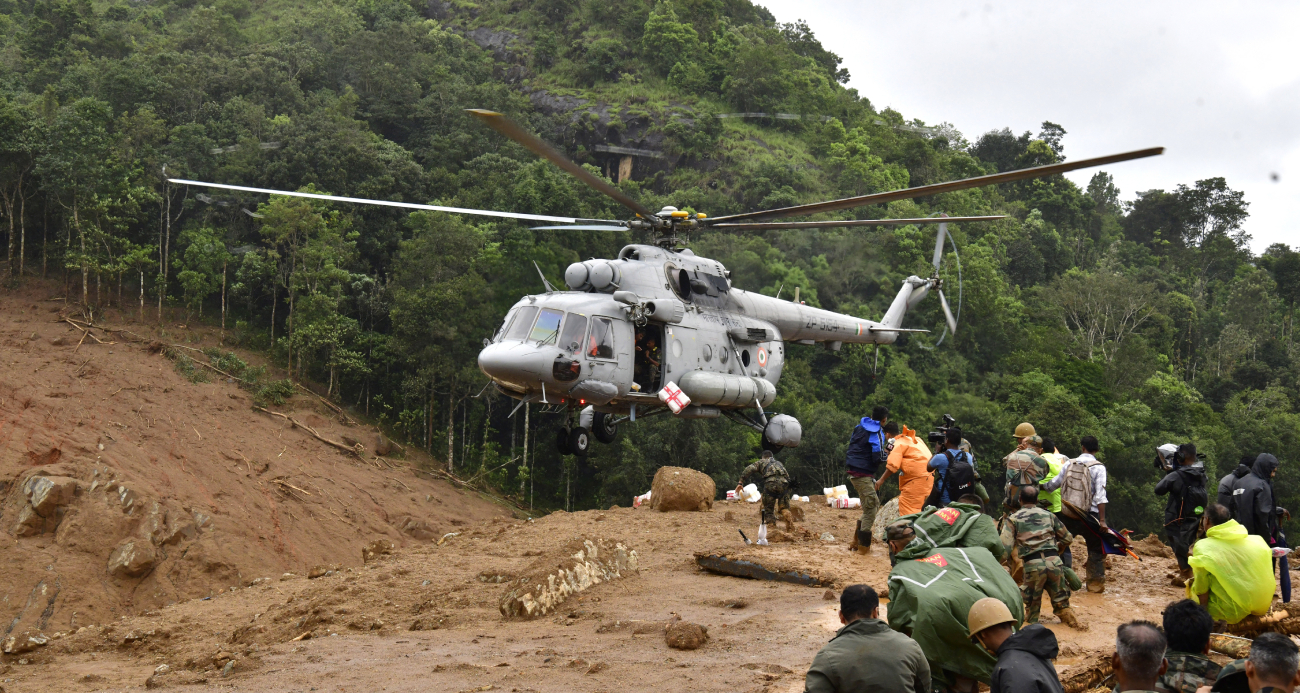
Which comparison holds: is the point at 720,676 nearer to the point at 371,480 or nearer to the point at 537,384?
the point at 537,384

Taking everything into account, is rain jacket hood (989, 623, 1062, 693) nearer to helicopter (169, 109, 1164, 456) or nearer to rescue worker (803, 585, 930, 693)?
rescue worker (803, 585, 930, 693)

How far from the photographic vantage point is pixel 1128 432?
3591 cm

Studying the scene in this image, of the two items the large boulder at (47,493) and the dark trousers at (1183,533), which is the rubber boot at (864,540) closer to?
the dark trousers at (1183,533)

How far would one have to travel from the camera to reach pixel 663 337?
14062mm

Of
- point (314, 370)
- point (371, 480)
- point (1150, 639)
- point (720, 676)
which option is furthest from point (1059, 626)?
point (314, 370)

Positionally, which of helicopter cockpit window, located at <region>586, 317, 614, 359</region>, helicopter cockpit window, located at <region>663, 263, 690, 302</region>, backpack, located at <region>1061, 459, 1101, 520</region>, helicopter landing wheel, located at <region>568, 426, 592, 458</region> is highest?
helicopter cockpit window, located at <region>663, 263, 690, 302</region>

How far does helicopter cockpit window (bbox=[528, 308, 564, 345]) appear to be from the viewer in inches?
509

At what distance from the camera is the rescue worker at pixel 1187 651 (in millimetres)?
4125

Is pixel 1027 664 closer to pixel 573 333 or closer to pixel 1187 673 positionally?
pixel 1187 673

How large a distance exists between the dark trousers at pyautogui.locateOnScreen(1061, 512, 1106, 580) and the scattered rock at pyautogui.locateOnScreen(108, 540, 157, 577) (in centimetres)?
1493

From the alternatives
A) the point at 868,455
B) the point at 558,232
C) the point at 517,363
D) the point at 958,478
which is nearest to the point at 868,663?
the point at 958,478

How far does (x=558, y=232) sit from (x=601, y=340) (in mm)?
22611

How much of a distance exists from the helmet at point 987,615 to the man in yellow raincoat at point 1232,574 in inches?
105

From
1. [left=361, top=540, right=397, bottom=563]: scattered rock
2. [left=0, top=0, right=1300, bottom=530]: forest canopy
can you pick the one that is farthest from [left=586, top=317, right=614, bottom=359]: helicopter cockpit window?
[left=0, top=0, right=1300, bottom=530]: forest canopy
